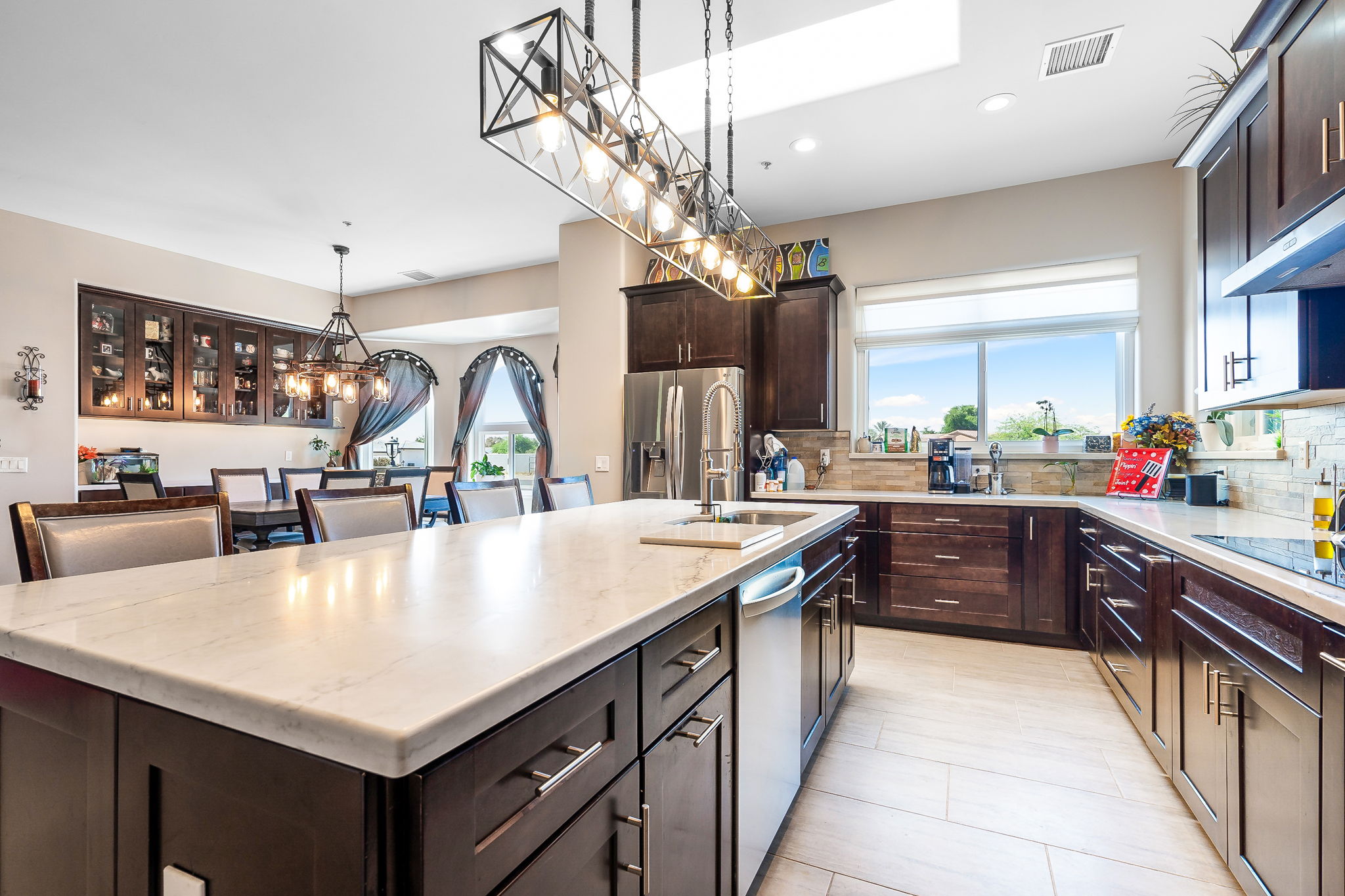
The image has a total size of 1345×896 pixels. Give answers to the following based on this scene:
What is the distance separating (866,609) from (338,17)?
4.06m

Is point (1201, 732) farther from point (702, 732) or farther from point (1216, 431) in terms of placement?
point (1216, 431)

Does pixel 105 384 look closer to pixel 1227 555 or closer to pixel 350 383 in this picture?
pixel 350 383

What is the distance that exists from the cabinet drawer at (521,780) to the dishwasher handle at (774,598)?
52 cm

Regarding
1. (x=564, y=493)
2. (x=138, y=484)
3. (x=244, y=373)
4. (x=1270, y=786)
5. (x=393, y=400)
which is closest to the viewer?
(x=1270, y=786)

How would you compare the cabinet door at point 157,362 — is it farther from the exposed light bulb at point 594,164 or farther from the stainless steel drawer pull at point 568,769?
the stainless steel drawer pull at point 568,769

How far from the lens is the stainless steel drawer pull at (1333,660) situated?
1.04m

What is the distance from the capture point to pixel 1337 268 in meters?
1.52

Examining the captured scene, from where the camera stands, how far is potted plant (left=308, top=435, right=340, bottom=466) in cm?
659

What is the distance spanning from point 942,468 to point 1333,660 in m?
3.01

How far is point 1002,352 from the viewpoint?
13.6 feet

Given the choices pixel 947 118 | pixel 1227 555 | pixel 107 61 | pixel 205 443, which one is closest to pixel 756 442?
pixel 947 118

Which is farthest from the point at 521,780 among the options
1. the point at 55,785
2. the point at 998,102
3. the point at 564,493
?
the point at 998,102

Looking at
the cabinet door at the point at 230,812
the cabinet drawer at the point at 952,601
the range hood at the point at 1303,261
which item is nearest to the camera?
the cabinet door at the point at 230,812

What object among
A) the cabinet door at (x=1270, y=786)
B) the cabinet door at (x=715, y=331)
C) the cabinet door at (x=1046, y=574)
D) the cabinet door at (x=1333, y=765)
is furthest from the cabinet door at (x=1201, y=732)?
the cabinet door at (x=715, y=331)
